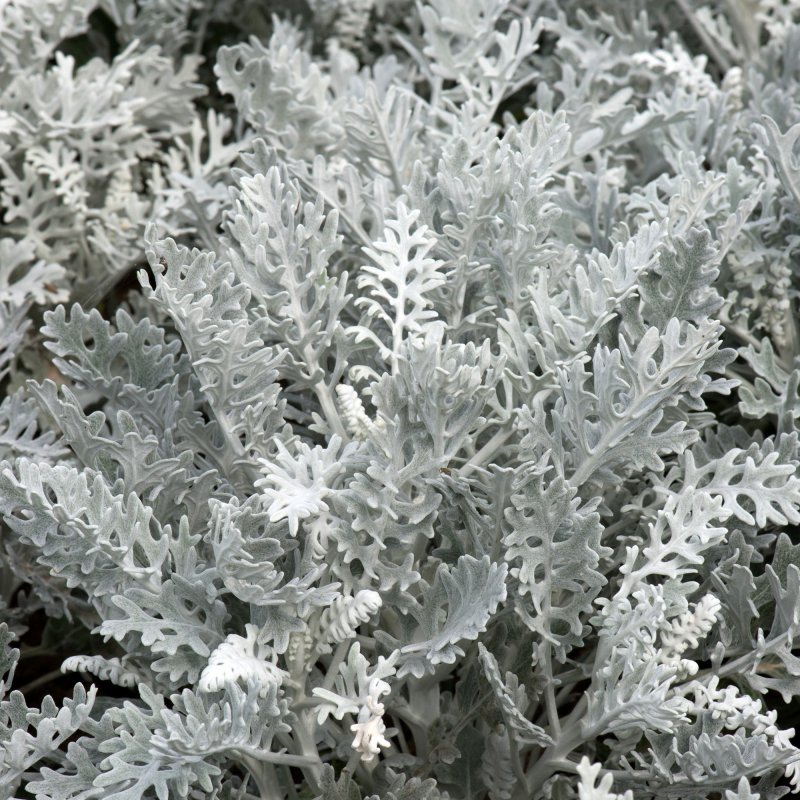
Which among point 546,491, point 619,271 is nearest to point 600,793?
point 546,491

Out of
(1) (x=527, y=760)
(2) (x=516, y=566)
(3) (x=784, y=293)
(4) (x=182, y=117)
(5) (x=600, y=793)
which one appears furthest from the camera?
(4) (x=182, y=117)

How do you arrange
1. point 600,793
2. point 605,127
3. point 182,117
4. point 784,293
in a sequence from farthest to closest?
point 182,117 → point 605,127 → point 784,293 → point 600,793

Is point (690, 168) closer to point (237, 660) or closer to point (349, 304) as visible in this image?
point (349, 304)

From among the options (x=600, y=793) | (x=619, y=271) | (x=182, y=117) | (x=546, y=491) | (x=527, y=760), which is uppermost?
(x=182, y=117)

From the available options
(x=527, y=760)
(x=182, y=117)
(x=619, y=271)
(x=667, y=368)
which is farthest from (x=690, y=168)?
(x=182, y=117)

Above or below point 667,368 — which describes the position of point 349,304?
above

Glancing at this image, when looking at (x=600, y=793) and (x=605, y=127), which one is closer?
(x=600, y=793)
